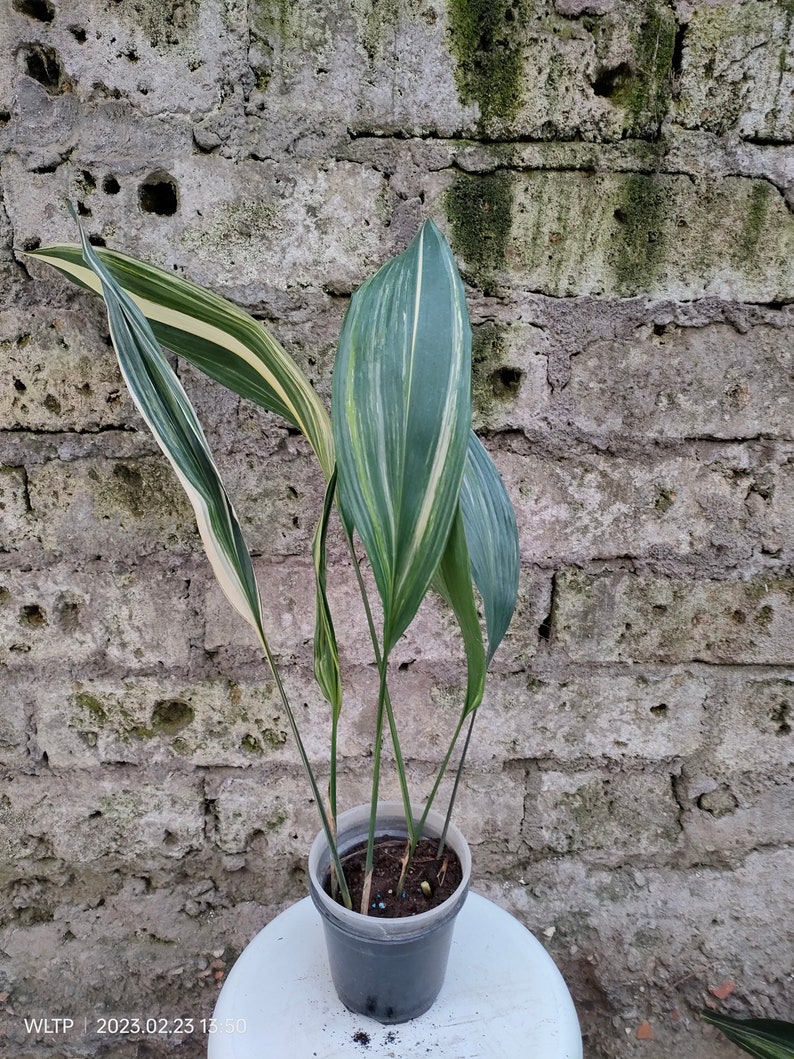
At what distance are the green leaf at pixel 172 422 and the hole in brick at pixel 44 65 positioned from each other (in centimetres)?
51

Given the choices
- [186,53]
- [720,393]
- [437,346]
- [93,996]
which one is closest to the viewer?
[437,346]

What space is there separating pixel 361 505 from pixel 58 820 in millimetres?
1031

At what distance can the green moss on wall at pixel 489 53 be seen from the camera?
0.96 m

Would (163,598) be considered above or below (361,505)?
below

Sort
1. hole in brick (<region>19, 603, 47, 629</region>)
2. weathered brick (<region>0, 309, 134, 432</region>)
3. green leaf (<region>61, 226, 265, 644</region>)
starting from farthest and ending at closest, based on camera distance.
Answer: hole in brick (<region>19, 603, 47, 629</region>) < weathered brick (<region>0, 309, 134, 432</region>) < green leaf (<region>61, 226, 265, 644</region>)

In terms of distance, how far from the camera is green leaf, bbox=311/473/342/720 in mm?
691

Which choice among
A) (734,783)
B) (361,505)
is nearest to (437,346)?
(361,505)

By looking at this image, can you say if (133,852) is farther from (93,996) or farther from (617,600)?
(617,600)

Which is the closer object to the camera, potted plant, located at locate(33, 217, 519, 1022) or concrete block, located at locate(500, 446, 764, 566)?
potted plant, located at locate(33, 217, 519, 1022)

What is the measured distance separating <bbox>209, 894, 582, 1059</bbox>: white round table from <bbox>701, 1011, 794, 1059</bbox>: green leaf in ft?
1.11

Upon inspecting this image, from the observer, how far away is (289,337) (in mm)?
1067

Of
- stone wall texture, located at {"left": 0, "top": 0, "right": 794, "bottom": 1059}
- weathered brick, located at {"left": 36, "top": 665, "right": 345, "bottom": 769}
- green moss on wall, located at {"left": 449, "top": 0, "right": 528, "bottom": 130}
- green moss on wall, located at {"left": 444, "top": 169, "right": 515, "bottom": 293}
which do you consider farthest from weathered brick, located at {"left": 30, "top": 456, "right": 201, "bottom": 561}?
green moss on wall, located at {"left": 449, "top": 0, "right": 528, "bottom": 130}

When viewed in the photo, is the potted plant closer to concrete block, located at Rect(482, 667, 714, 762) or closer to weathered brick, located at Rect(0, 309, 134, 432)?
weathered brick, located at Rect(0, 309, 134, 432)

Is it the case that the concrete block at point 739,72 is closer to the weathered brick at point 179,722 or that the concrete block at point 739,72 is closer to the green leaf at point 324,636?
the green leaf at point 324,636
